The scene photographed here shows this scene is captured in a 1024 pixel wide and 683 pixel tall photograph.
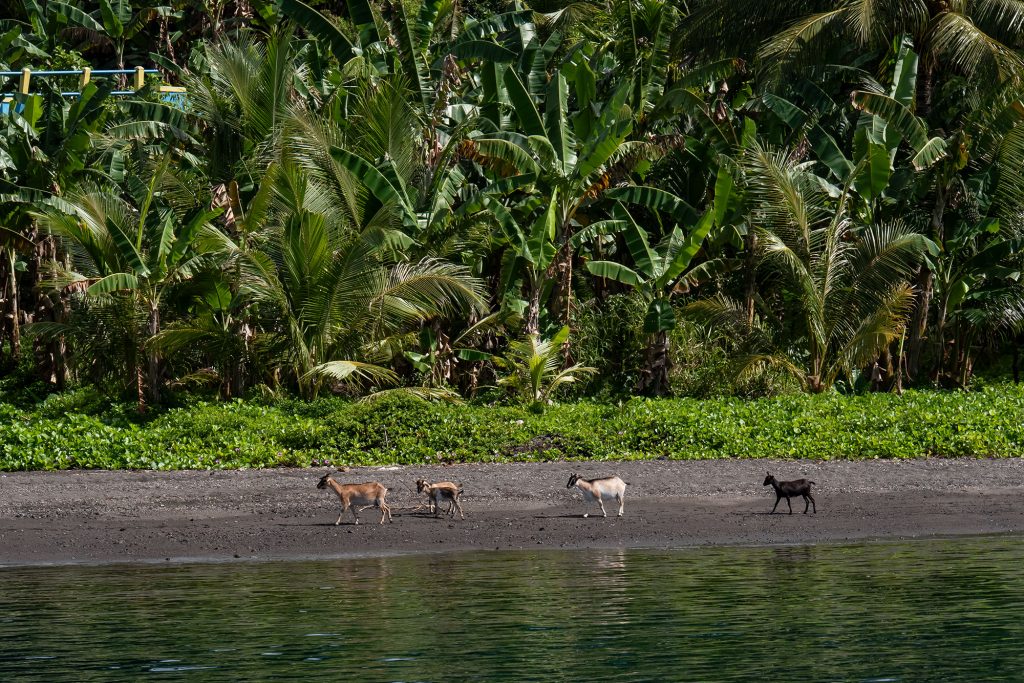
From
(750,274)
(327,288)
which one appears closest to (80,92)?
(327,288)

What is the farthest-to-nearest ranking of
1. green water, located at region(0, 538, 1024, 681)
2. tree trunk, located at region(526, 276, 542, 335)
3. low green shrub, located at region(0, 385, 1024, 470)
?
tree trunk, located at region(526, 276, 542, 335)
low green shrub, located at region(0, 385, 1024, 470)
green water, located at region(0, 538, 1024, 681)

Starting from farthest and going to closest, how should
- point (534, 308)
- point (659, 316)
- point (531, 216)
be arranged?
1. point (531, 216)
2. point (659, 316)
3. point (534, 308)

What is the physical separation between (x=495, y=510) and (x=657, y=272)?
715cm

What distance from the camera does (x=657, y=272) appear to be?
19.7 m

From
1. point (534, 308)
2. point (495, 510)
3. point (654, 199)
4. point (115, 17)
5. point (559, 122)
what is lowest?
point (495, 510)

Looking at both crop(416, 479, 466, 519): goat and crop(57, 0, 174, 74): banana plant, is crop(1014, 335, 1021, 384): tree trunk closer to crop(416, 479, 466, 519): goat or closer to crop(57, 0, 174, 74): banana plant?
crop(416, 479, 466, 519): goat

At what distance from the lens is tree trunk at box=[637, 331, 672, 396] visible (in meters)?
20.0

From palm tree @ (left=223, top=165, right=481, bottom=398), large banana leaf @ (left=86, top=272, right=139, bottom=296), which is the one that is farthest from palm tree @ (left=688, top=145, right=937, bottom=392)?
large banana leaf @ (left=86, top=272, right=139, bottom=296)

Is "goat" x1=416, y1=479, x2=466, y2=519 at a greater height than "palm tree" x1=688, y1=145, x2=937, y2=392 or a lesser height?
lesser

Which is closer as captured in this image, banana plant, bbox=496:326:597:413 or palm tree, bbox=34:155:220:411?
palm tree, bbox=34:155:220:411

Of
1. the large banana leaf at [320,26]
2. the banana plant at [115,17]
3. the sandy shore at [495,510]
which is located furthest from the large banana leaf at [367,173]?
the banana plant at [115,17]

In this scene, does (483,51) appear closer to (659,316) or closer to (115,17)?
(659,316)

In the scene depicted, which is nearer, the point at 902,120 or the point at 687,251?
the point at 687,251

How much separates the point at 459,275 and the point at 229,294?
134 inches
